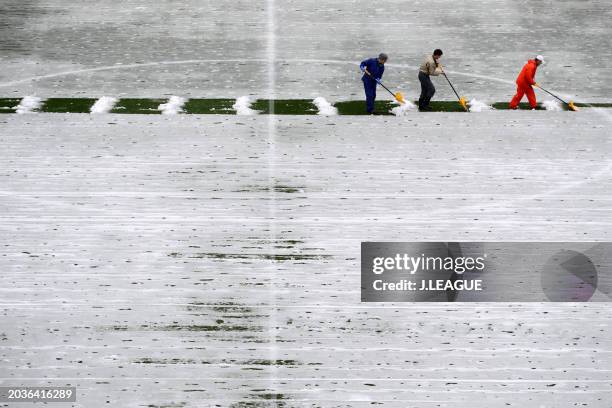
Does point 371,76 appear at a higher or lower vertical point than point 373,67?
lower

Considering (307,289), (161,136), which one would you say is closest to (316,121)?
(161,136)

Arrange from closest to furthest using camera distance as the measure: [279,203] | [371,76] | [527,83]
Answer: [279,203]
[371,76]
[527,83]

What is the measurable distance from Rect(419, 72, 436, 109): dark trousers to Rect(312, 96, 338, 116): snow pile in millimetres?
2142

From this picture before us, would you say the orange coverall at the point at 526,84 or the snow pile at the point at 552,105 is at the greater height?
the orange coverall at the point at 526,84

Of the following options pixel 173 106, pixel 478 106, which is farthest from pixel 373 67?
pixel 173 106

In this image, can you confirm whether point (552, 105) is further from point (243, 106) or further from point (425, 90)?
point (243, 106)

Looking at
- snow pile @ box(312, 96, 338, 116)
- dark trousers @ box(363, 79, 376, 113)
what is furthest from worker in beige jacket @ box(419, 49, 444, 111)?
snow pile @ box(312, 96, 338, 116)

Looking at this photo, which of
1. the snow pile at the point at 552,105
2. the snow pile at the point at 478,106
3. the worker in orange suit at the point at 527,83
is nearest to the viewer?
the worker in orange suit at the point at 527,83

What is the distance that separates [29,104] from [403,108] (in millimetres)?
9138

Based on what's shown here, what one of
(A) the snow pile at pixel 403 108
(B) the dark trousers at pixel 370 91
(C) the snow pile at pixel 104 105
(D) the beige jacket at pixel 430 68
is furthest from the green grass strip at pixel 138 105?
(D) the beige jacket at pixel 430 68

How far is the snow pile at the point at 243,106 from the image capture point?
91.8 ft

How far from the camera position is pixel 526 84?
28203 millimetres

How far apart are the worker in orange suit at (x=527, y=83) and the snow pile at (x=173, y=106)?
320 inches

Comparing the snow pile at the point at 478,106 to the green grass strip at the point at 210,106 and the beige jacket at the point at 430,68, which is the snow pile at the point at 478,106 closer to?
the beige jacket at the point at 430,68
